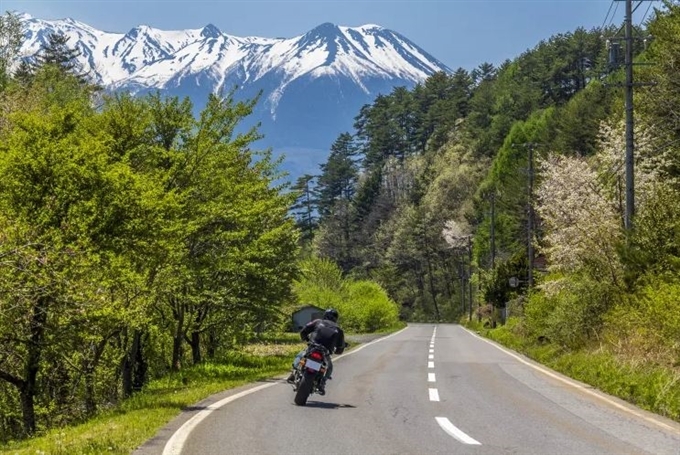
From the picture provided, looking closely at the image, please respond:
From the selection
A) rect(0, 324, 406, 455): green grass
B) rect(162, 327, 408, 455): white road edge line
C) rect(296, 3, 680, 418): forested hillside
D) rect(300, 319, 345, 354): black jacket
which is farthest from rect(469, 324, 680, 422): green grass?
rect(0, 324, 406, 455): green grass

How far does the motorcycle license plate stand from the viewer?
1223cm

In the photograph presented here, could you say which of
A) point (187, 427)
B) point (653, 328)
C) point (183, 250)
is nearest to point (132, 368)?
point (183, 250)

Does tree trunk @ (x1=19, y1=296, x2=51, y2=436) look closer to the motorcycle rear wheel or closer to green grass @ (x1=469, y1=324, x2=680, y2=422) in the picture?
the motorcycle rear wheel

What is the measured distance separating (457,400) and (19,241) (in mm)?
9134

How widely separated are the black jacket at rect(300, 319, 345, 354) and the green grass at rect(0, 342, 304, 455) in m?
2.54

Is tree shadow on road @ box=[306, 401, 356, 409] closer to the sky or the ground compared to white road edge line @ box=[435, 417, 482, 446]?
closer to the ground

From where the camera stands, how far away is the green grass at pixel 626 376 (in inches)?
476

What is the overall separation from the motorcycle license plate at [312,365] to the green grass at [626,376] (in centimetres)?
569

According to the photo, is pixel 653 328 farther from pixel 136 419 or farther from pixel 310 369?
pixel 136 419

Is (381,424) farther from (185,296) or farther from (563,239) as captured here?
(563,239)

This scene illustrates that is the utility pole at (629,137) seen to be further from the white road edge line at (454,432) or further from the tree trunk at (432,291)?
the tree trunk at (432,291)

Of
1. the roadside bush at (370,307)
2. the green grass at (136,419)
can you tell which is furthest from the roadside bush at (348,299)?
the green grass at (136,419)

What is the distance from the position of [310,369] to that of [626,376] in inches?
266

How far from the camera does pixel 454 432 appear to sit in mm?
9453
